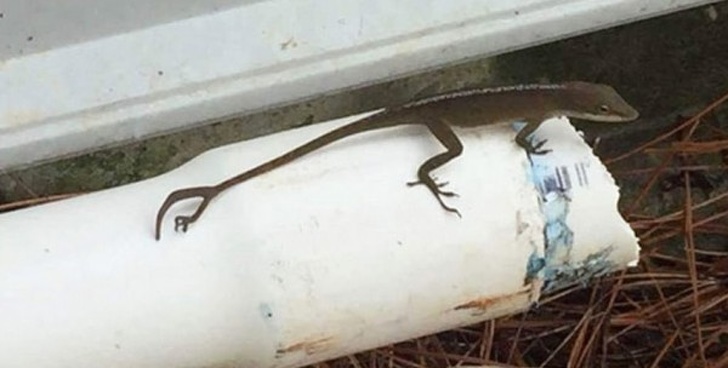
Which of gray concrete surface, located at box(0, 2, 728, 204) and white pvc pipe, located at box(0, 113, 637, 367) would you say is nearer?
white pvc pipe, located at box(0, 113, 637, 367)

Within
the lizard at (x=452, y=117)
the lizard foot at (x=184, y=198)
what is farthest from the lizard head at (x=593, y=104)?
the lizard foot at (x=184, y=198)

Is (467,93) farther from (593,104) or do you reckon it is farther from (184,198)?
(184,198)

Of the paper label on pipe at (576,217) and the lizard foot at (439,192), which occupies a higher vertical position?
the lizard foot at (439,192)

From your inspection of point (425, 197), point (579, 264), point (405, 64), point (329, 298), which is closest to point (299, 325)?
point (329, 298)

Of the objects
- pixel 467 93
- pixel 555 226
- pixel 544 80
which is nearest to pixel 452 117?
pixel 467 93

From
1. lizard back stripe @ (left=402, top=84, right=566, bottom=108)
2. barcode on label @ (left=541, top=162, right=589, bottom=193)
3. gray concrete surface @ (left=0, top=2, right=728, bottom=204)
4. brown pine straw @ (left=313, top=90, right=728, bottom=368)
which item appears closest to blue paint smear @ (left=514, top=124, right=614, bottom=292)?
barcode on label @ (left=541, top=162, right=589, bottom=193)

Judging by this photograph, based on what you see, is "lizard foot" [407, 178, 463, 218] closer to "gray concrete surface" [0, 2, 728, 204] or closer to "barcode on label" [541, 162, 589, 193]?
"barcode on label" [541, 162, 589, 193]

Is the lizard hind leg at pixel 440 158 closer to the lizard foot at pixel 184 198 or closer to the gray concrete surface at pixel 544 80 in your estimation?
the lizard foot at pixel 184 198

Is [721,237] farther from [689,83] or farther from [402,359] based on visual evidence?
[402,359]
